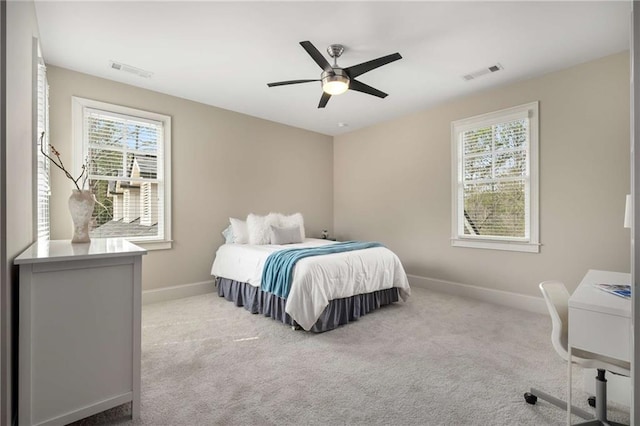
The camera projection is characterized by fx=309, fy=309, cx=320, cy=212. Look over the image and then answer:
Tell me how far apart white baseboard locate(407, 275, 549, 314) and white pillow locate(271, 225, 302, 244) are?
6.49 feet

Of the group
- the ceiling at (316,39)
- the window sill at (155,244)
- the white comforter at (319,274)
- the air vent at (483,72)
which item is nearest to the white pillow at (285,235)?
the white comforter at (319,274)

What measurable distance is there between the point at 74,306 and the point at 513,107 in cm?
471

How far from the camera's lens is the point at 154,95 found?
4.11 m

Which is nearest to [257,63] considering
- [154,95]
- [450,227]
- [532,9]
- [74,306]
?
[154,95]

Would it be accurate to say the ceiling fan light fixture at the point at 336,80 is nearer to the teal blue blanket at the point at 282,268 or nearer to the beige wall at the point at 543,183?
the teal blue blanket at the point at 282,268

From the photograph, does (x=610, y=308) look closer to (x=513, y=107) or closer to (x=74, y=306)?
(x=74, y=306)

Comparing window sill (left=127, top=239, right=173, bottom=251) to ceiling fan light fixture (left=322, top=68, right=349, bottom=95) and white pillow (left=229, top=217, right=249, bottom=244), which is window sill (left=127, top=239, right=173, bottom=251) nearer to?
white pillow (left=229, top=217, right=249, bottom=244)

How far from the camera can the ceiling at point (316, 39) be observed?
2455 mm

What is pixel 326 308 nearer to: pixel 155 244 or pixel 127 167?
pixel 155 244

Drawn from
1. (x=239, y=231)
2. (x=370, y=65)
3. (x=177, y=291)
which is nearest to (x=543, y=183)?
(x=370, y=65)

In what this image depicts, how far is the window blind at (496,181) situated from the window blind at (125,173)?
4.26 metres

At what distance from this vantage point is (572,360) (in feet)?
5.14

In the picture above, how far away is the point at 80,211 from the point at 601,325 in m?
3.00

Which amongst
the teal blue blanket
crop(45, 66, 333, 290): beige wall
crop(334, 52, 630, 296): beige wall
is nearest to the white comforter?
the teal blue blanket
